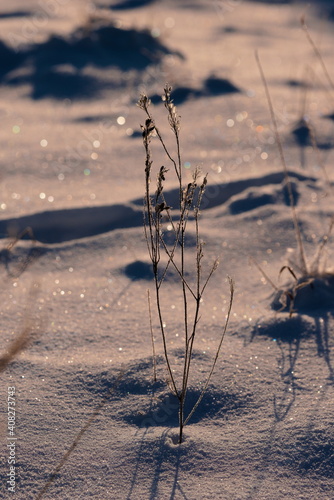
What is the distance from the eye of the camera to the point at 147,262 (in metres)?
2.02

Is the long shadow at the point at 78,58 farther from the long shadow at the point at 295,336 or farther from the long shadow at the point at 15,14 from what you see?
the long shadow at the point at 295,336

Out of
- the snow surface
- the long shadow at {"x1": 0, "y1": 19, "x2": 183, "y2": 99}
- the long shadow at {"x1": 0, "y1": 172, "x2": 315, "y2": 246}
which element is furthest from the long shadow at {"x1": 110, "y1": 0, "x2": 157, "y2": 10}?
the long shadow at {"x1": 0, "y1": 172, "x2": 315, "y2": 246}

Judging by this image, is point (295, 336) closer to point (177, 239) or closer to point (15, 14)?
point (177, 239)

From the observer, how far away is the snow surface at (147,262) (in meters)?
1.29

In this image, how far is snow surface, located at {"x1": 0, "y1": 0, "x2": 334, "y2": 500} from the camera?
129cm

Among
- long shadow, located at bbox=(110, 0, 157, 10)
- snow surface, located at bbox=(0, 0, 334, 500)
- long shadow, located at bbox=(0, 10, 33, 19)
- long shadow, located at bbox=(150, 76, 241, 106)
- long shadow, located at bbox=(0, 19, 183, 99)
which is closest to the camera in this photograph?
snow surface, located at bbox=(0, 0, 334, 500)

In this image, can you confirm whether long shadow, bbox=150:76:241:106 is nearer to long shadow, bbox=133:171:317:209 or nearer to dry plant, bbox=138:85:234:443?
long shadow, bbox=133:171:317:209

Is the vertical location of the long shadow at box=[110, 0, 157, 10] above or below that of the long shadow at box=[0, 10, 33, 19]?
above

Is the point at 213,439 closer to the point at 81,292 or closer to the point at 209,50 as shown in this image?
the point at 81,292

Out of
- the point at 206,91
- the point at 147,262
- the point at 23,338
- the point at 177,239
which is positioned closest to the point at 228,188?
the point at 147,262

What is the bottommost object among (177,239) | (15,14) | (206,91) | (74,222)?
(74,222)

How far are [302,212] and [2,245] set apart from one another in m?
1.10

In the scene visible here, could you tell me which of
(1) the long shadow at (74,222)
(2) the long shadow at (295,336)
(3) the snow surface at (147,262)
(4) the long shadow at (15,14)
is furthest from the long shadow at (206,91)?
Result: (2) the long shadow at (295,336)

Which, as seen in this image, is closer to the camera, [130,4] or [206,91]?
[206,91]
